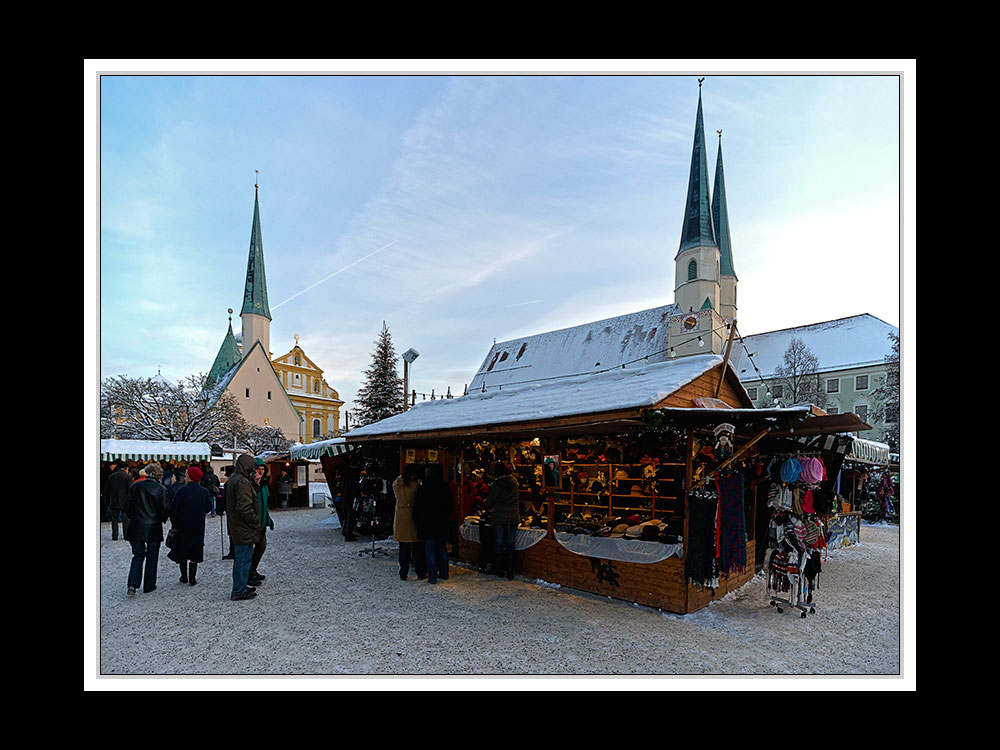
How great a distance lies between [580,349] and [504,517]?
4211cm

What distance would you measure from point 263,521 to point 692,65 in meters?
7.08

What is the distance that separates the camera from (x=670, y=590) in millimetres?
5840

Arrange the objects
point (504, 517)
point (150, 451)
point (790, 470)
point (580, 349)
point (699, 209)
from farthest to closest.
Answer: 1. point (580, 349)
2. point (699, 209)
3. point (150, 451)
4. point (504, 517)
5. point (790, 470)

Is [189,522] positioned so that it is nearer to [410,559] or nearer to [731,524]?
[410,559]

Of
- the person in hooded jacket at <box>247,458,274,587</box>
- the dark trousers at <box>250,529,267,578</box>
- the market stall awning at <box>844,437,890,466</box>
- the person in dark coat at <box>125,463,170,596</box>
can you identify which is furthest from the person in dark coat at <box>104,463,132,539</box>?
the market stall awning at <box>844,437,890,466</box>

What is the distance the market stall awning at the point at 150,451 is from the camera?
52.9ft

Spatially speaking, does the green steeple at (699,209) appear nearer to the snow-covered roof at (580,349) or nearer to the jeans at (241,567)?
the snow-covered roof at (580,349)

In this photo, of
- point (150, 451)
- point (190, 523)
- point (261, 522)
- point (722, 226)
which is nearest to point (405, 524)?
point (261, 522)

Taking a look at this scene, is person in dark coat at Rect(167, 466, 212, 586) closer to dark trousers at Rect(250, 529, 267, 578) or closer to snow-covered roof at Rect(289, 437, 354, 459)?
dark trousers at Rect(250, 529, 267, 578)

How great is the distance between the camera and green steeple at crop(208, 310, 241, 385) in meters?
47.6

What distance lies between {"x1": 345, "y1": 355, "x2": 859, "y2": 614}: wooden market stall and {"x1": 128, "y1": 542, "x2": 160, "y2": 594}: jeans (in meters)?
4.06

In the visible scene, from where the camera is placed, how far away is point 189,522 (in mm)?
7020

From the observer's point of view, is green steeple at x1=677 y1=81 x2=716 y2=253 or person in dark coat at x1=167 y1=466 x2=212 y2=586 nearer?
person in dark coat at x1=167 y1=466 x2=212 y2=586
